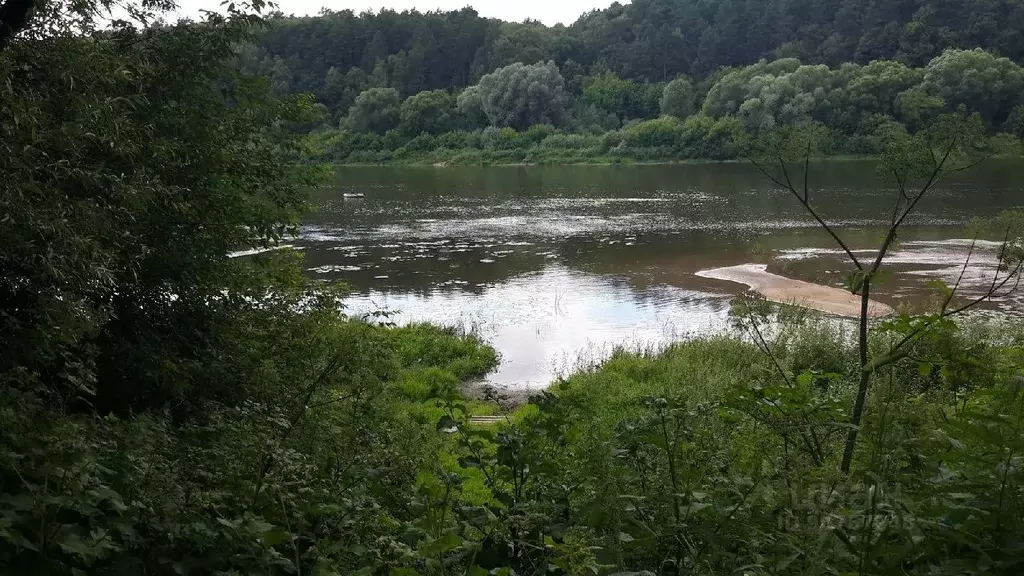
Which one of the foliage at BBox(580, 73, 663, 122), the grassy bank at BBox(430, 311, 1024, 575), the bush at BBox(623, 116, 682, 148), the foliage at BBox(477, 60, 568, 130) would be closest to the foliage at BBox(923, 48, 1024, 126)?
the bush at BBox(623, 116, 682, 148)

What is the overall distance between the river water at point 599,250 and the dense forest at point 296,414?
223cm

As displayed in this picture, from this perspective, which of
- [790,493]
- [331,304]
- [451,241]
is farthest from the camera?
[451,241]

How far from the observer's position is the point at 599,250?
33188 millimetres

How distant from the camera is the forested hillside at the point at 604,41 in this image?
10369 cm

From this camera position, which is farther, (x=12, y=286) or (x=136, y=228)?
(x=136, y=228)

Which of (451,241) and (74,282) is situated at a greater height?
(74,282)

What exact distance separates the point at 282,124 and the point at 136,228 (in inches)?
131

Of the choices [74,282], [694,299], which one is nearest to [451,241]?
[694,299]

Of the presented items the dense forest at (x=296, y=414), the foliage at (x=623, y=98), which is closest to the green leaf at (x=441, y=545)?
the dense forest at (x=296, y=414)

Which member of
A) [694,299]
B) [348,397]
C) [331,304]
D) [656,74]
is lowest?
[694,299]

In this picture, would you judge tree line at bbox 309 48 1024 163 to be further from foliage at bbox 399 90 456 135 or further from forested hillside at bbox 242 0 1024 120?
forested hillside at bbox 242 0 1024 120

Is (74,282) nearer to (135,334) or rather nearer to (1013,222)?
(135,334)

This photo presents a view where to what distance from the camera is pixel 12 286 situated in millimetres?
5617

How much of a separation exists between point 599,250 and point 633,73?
94.9 meters
